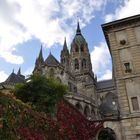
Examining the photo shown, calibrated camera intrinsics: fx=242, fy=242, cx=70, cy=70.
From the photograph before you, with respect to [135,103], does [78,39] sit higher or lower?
higher

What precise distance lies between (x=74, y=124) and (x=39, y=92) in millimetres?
3796

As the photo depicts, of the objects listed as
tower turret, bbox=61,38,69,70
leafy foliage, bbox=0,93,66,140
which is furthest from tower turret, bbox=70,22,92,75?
leafy foliage, bbox=0,93,66,140

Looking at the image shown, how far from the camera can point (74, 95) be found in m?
42.8

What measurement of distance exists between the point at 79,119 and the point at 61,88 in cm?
316

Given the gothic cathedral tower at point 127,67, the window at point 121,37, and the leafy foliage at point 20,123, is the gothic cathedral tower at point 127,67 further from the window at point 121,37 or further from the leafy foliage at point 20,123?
the leafy foliage at point 20,123

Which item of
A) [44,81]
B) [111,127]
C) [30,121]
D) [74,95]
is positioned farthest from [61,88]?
[74,95]

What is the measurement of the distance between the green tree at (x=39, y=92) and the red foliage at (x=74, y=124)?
1.40 m

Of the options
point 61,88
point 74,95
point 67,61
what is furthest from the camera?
point 67,61

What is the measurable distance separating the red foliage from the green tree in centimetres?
140

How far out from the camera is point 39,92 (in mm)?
19297

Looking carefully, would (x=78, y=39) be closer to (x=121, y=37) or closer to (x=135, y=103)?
(x=121, y=37)

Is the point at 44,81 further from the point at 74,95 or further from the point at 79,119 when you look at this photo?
the point at 74,95

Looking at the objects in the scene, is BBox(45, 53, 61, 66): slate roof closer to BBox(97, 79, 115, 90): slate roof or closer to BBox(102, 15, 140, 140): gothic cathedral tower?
BBox(97, 79, 115, 90): slate roof

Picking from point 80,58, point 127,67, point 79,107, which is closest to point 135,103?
point 127,67
